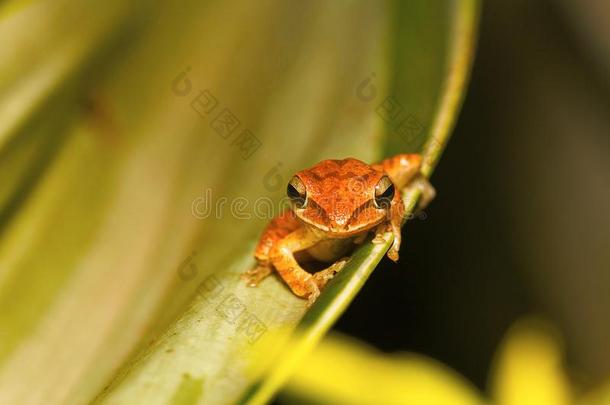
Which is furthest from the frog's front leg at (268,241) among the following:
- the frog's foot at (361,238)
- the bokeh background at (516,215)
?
the bokeh background at (516,215)

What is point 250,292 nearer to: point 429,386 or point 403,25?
point 429,386

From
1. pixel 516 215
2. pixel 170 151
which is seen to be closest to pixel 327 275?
pixel 170 151

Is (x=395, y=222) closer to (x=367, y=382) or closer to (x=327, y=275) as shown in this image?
(x=327, y=275)

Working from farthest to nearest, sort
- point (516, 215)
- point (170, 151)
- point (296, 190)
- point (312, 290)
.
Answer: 1. point (516, 215)
2. point (170, 151)
3. point (296, 190)
4. point (312, 290)

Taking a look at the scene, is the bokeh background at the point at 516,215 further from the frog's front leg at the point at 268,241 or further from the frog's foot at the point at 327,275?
the frog's foot at the point at 327,275

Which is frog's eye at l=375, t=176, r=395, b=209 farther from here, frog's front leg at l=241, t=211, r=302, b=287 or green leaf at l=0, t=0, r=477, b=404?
frog's front leg at l=241, t=211, r=302, b=287

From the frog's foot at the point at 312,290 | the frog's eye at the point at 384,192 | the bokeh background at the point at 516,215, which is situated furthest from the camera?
the bokeh background at the point at 516,215

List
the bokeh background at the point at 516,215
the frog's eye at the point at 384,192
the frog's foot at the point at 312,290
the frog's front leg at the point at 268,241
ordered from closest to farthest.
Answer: the frog's foot at the point at 312,290, the frog's front leg at the point at 268,241, the frog's eye at the point at 384,192, the bokeh background at the point at 516,215

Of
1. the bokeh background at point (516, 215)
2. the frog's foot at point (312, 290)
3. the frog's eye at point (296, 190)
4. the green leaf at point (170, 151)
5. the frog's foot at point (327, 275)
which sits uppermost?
the green leaf at point (170, 151)
